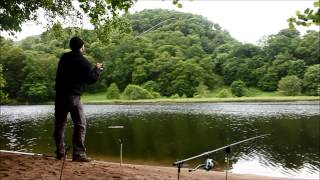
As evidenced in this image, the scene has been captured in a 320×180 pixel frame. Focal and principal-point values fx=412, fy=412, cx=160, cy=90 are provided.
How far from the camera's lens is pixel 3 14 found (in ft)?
44.9

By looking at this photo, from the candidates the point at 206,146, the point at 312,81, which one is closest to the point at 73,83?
the point at 206,146

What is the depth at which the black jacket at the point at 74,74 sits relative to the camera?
8.23 meters

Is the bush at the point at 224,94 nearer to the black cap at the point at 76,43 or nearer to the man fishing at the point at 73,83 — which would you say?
the man fishing at the point at 73,83

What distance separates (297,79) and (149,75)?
52.1 m

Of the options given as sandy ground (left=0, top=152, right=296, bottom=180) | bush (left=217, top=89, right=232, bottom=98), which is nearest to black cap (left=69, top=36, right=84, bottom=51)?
sandy ground (left=0, top=152, right=296, bottom=180)

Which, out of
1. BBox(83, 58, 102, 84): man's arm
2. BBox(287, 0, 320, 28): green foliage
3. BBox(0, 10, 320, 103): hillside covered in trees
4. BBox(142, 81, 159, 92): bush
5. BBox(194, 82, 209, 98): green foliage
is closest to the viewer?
BBox(287, 0, 320, 28): green foliage

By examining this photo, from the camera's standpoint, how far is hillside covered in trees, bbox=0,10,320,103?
123250 mm


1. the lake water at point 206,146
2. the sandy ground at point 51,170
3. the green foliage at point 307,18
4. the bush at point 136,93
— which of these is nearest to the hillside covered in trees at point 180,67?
the bush at point 136,93

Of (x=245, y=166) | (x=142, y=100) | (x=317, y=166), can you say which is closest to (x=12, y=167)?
(x=245, y=166)

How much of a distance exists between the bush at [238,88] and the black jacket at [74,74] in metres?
128

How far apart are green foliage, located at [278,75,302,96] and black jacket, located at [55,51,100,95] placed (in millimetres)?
120931

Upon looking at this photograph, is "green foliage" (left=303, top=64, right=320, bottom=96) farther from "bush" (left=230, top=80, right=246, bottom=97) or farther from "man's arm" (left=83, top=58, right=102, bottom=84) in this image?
"man's arm" (left=83, top=58, right=102, bottom=84)

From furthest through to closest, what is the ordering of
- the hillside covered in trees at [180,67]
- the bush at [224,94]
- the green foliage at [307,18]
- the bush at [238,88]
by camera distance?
the bush at [238,88]
the bush at [224,94]
the hillside covered in trees at [180,67]
the green foliage at [307,18]

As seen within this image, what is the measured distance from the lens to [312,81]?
122 metres
